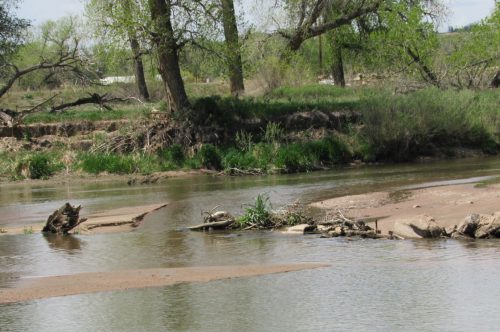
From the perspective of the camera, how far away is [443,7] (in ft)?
129

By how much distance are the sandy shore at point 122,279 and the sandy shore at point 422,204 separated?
320 cm

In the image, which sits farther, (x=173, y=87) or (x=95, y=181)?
(x=173, y=87)

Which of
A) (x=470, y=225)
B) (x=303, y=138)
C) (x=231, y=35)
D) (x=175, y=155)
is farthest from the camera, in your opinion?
(x=231, y=35)

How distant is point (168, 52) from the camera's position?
2895cm

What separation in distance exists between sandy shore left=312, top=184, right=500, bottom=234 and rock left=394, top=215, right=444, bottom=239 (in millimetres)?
451

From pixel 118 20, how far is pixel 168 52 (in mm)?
2033

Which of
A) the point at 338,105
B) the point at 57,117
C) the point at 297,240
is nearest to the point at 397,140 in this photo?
the point at 338,105

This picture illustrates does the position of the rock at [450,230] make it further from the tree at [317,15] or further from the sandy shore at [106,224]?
the tree at [317,15]

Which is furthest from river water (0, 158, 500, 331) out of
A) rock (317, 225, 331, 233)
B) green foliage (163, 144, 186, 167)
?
green foliage (163, 144, 186, 167)

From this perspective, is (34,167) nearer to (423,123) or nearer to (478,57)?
(423,123)

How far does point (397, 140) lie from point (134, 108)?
963 cm

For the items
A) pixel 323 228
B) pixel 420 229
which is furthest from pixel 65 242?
pixel 420 229

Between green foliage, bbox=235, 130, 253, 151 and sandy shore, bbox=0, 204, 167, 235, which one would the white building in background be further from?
sandy shore, bbox=0, 204, 167, 235

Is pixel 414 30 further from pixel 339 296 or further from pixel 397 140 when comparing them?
pixel 339 296
